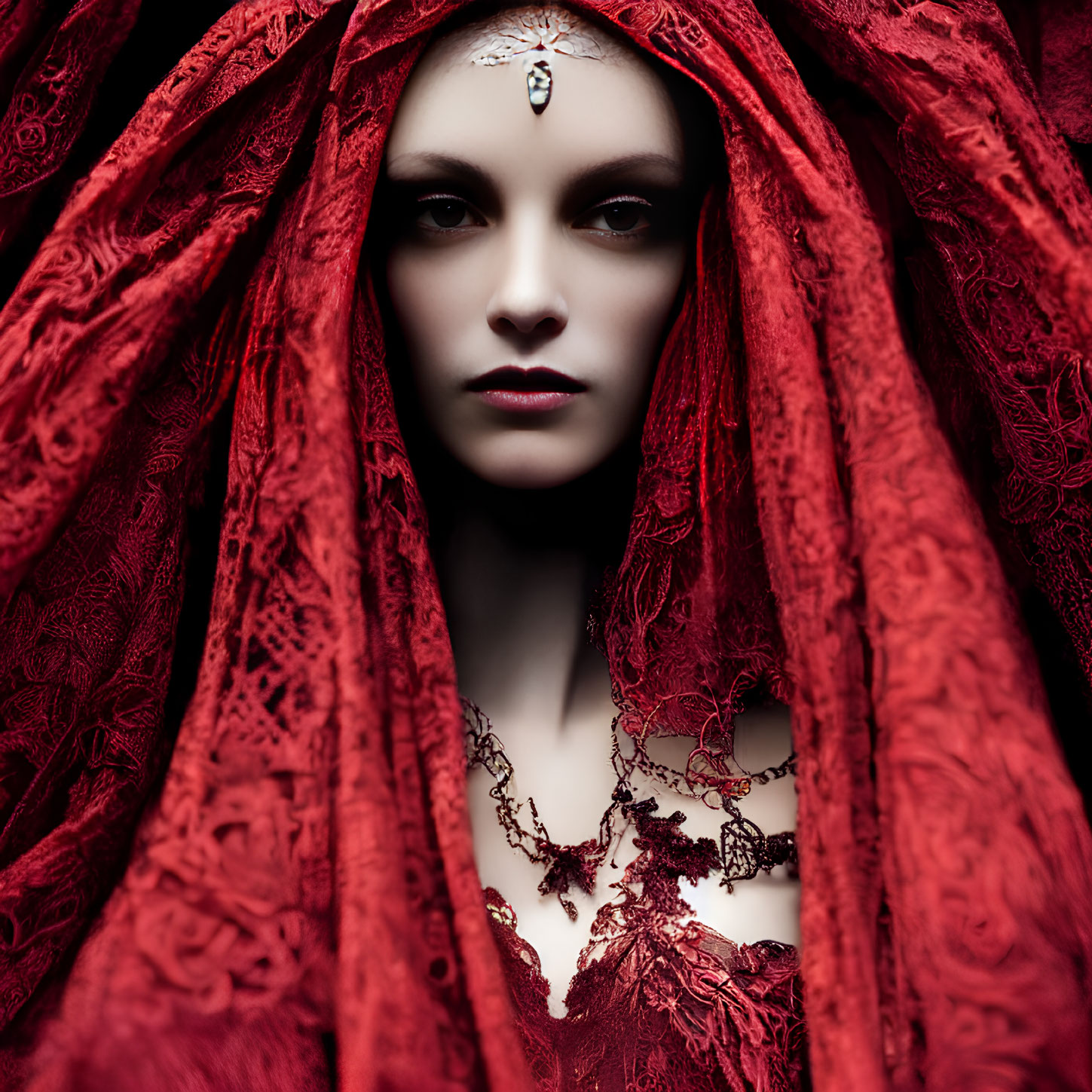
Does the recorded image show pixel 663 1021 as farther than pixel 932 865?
Yes

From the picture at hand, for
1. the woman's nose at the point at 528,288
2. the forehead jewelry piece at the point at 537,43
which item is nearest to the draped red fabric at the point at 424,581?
the forehead jewelry piece at the point at 537,43

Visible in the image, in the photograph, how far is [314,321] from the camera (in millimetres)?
912

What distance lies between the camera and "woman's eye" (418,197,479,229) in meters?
0.94

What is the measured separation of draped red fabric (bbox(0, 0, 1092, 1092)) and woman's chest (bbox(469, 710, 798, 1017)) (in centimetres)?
6

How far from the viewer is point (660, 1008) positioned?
86 centimetres

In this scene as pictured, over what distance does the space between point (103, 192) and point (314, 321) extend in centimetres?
23

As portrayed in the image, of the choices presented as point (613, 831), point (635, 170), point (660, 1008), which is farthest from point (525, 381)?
point (660, 1008)

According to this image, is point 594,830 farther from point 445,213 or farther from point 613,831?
point 445,213

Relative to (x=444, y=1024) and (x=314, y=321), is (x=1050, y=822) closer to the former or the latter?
(x=444, y=1024)

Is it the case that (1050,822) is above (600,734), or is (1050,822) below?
below

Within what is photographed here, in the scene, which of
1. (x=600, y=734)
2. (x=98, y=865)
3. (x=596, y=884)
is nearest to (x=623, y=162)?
(x=600, y=734)

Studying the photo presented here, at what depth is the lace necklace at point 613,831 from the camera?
971 millimetres

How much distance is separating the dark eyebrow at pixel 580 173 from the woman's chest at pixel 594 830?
0.57 m

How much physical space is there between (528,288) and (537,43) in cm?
24
